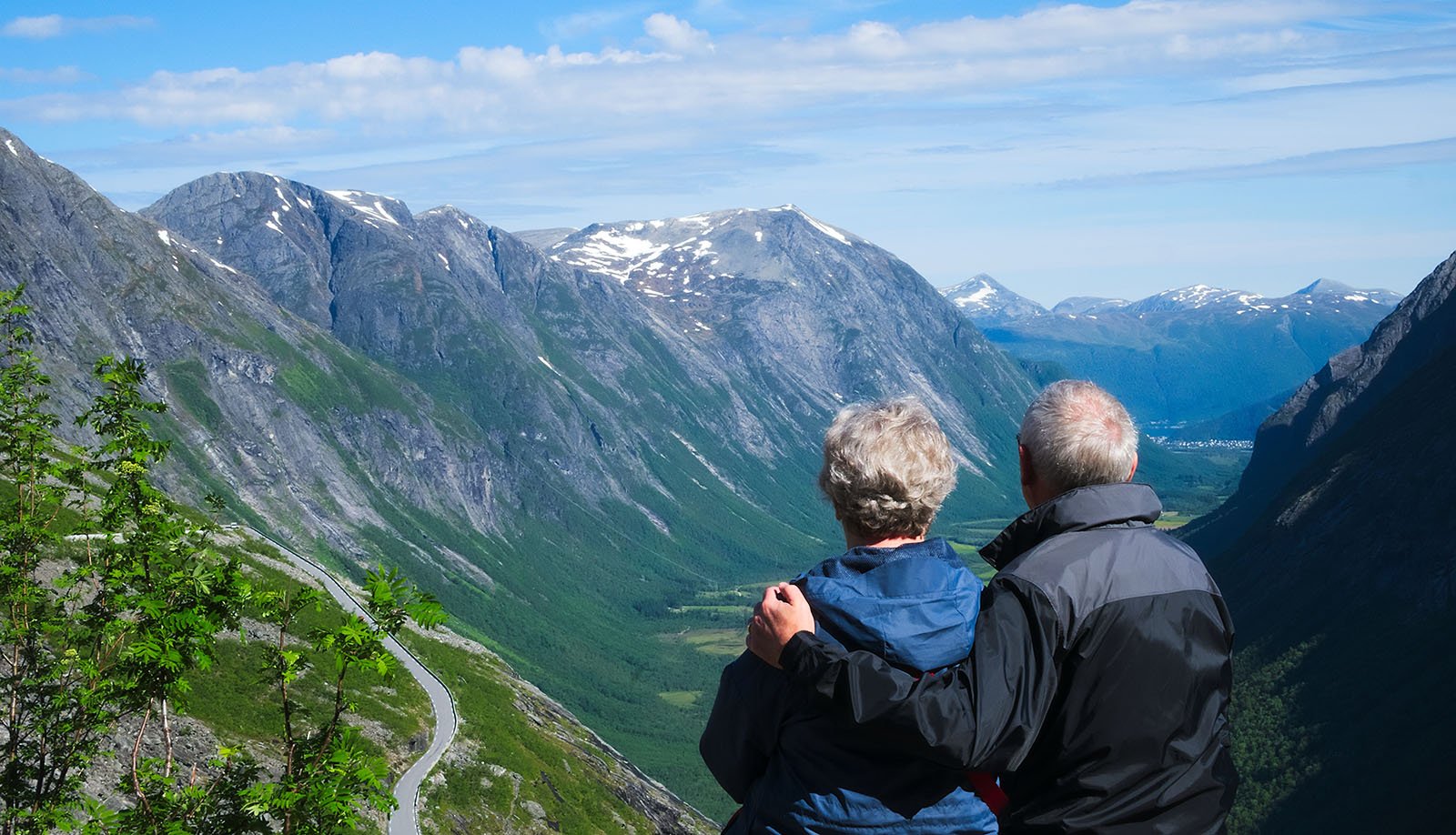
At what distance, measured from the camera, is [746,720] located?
31.7ft

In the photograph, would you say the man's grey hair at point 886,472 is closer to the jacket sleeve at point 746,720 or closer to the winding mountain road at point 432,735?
the jacket sleeve at point 746,720

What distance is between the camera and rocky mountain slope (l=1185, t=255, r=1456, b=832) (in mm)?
121062

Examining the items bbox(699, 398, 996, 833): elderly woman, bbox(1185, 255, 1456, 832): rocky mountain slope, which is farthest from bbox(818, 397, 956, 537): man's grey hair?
bbox(1185, 255, 1456, 832): rocky mountain slope

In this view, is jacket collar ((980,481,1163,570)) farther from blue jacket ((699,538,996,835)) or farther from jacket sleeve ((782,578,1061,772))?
jacket sleeve ((782,578,1061,772))

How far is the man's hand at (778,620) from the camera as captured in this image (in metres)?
9.05

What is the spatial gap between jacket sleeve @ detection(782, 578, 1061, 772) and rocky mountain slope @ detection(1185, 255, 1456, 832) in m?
113

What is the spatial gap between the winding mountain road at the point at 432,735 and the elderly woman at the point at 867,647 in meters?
43.3

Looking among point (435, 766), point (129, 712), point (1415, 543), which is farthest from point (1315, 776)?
point (129, 712)

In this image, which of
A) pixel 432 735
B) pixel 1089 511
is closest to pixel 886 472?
pixel 1089 511

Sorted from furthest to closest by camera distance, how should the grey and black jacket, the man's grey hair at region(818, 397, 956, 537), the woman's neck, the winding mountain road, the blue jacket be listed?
the winding mountain road, the woman's neck, the man's grey hair at region(818, 397, 956, 537), the blue jacket, the grey and black jacket

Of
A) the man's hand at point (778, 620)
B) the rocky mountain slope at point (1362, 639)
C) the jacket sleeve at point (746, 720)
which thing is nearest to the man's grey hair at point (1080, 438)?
the man's hand at point (778, 620)

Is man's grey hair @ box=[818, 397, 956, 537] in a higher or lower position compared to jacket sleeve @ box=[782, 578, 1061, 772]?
higher

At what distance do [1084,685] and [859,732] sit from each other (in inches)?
71.1

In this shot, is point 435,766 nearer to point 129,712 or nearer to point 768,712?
point 129,712
